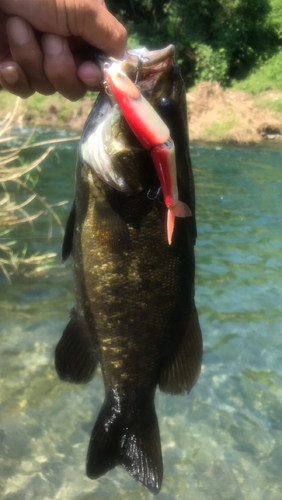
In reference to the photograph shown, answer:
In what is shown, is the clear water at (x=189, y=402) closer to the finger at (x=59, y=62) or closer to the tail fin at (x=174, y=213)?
the tail fin at (x=174, y=213)

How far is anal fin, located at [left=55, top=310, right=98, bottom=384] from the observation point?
219cm

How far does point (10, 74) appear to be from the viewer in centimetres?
196

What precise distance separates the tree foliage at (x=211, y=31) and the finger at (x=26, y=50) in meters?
22.9

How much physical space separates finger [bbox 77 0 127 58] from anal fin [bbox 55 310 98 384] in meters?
1.15

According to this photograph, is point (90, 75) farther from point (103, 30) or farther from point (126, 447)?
point (126, 447)

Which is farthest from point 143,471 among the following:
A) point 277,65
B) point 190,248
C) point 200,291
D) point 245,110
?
point 277,65

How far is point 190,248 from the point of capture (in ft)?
6.40

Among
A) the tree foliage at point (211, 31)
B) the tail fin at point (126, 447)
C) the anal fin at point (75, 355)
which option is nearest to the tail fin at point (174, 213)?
the anal fin at point (75, 355)

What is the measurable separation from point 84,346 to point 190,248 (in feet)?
2.33

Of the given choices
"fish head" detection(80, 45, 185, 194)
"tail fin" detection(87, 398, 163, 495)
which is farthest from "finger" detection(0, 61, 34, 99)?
"tail fin" detection(87, 398, 163, 495)

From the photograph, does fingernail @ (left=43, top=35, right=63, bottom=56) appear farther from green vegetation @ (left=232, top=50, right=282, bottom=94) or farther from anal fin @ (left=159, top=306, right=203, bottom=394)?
green vegetation @ (left=232, top=50, right=282, bottom=94)

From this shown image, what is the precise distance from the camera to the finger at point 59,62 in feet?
6.23

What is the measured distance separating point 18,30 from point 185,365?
159cm

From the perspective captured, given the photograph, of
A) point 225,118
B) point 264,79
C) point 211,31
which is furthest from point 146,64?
point 211,31
